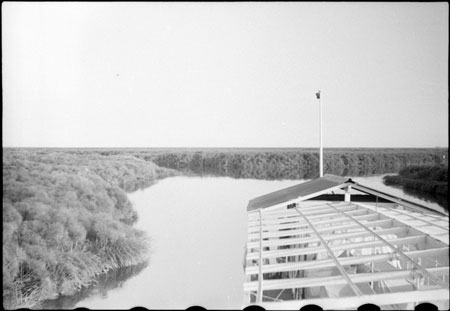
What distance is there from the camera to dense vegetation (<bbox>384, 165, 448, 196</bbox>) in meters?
6.39

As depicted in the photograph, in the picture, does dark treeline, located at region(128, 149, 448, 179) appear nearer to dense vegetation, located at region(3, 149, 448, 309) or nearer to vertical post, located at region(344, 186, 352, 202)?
dense vegetation, located at region(3, 149, 448, 309)

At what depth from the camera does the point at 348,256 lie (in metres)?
2.55

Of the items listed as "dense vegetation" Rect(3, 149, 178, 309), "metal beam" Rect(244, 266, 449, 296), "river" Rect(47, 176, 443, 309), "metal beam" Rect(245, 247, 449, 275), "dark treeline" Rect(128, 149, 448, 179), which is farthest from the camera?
"dark treeline" Rect(128, 149, 448, 179)

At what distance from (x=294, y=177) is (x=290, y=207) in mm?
6831

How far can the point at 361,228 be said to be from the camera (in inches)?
90.1

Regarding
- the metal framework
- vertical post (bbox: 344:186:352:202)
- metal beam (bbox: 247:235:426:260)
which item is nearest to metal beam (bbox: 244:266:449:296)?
the metal framework

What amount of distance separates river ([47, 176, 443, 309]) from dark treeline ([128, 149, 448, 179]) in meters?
0.37

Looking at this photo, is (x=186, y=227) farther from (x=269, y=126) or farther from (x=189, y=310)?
(x=189, y=310)

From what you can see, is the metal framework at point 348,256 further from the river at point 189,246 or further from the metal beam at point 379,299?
the river at point 189,246

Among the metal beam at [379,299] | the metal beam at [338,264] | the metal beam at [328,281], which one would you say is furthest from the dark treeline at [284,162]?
the metal beam at [379,299]

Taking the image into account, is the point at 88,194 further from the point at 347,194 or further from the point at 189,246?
the point at 347,194

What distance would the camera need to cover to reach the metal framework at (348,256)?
1533 millimetres

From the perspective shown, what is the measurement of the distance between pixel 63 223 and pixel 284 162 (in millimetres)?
6190

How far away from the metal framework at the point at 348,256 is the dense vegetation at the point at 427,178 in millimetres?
3641
